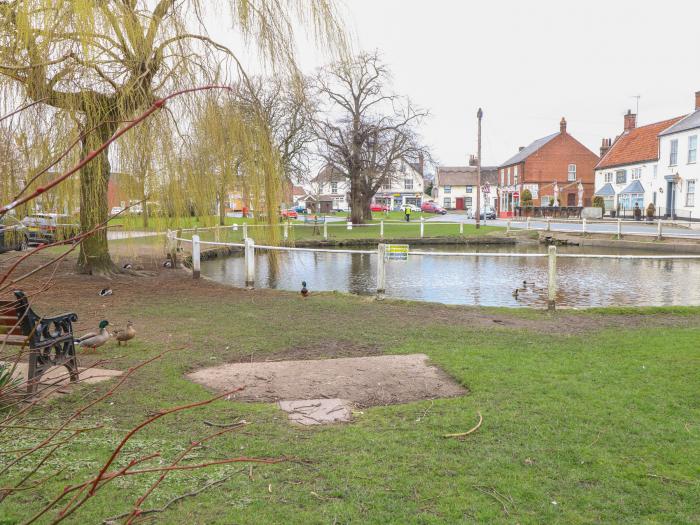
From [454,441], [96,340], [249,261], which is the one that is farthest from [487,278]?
[454,441]

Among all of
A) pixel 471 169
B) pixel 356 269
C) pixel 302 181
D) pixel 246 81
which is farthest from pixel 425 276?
pixel 471 169

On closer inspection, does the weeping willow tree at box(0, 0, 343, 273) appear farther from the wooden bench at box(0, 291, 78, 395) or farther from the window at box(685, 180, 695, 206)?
the window at box(685, 180, 695, 206)

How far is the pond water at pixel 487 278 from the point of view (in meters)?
14.2

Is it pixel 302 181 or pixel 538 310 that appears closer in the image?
pixel 538 310

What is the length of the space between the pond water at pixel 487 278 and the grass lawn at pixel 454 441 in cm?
568

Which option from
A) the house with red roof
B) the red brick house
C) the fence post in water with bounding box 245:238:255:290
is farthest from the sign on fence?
the red brick house

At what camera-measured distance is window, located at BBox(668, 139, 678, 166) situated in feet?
137

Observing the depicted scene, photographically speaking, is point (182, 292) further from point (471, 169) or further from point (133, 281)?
point (471, 169)

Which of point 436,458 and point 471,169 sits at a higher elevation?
point 471,169

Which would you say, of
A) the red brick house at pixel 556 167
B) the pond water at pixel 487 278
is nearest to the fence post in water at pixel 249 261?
the pond water at pixel 487 278

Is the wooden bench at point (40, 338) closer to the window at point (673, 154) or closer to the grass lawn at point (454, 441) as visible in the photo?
the grass lawn at point (454, 441)

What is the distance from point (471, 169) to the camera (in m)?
92.5

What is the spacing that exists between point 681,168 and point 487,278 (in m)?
30.3

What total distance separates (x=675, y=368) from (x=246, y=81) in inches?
277
